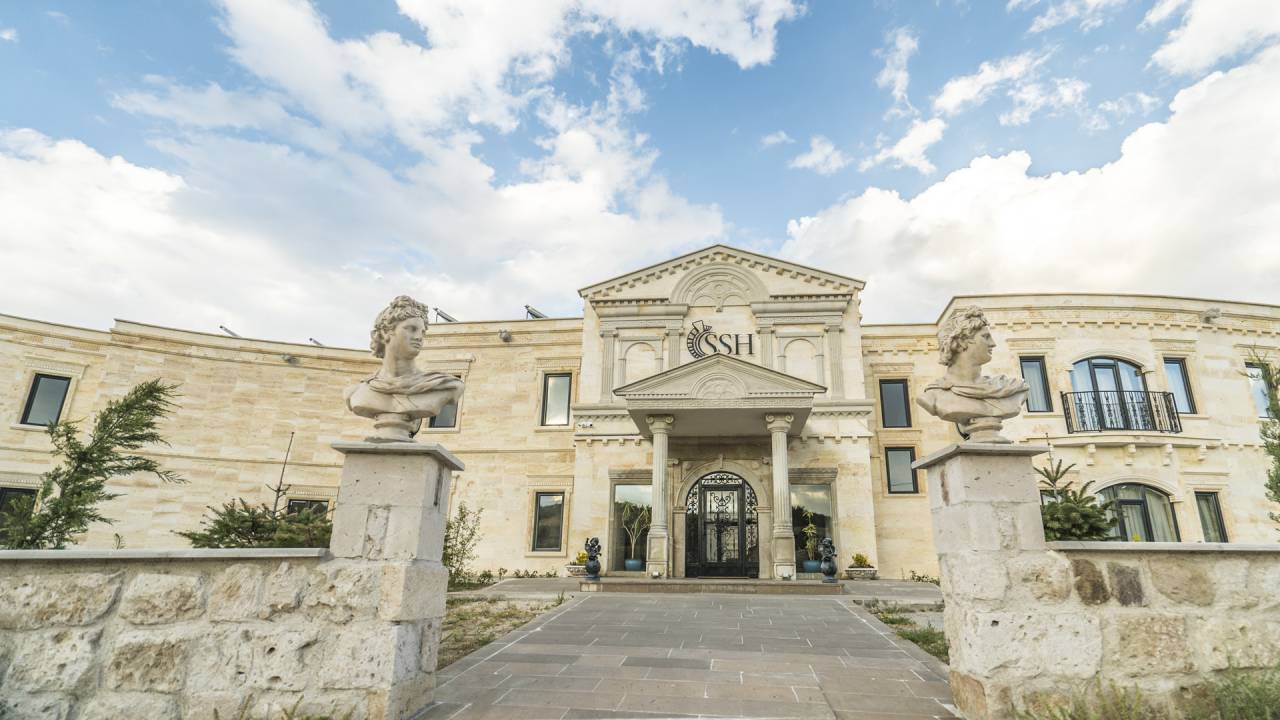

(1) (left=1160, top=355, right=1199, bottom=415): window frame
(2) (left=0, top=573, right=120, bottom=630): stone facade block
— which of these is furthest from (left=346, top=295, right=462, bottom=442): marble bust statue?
(1) (left=1160, top=355, right=1199, bottom=415): window frame

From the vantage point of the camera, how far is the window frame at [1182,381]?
646 inches

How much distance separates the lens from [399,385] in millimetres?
4590

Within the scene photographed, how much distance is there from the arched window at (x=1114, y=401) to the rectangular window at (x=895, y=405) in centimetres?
413

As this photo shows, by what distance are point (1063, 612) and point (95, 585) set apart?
20.8ft

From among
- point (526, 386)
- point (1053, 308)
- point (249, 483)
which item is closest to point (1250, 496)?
point (1053, 308)

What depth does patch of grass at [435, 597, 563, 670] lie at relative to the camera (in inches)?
250

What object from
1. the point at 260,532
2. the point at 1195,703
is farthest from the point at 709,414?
the point at 1195,703

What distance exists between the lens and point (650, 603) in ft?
33.5

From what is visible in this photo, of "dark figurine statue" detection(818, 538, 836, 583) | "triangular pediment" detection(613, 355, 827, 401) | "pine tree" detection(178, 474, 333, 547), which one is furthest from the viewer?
"triangular pediment" detection(613, 355, 827, 401)

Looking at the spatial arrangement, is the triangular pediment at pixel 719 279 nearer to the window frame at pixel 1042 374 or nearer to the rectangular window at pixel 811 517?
the window frame at pixel 1042 374

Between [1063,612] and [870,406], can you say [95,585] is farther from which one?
[870,406]

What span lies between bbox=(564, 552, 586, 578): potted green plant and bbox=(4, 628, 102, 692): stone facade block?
13.0 meters

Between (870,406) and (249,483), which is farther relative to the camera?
(249,483)

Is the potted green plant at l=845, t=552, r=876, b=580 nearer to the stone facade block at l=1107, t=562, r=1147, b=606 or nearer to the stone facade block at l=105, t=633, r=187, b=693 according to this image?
the stone facade block at l=1107, t=562, r=1147, b=606
